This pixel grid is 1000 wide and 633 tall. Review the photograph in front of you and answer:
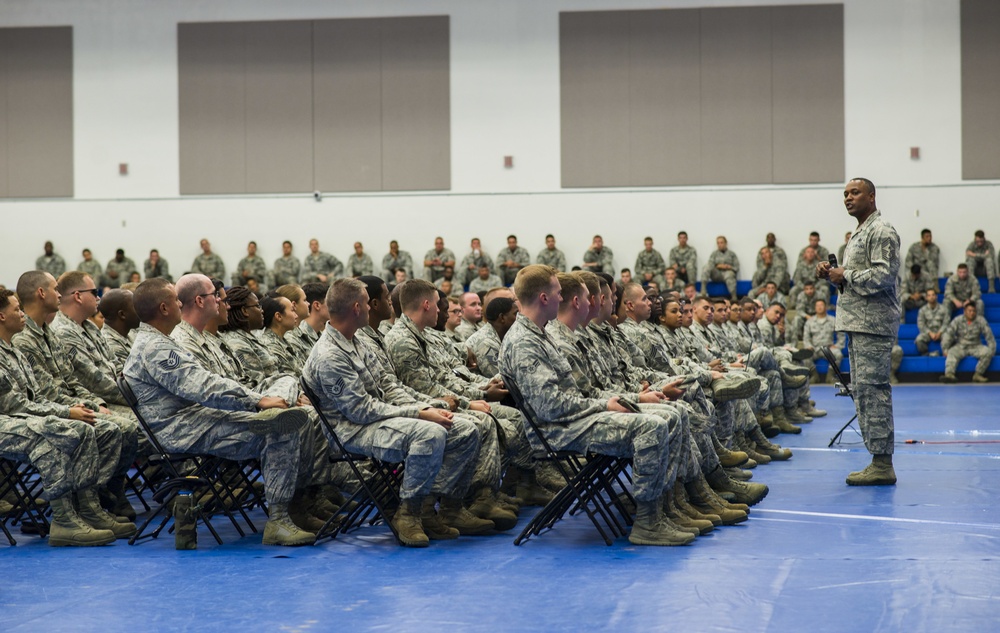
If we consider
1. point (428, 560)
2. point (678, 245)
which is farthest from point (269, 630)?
point (678, 245)

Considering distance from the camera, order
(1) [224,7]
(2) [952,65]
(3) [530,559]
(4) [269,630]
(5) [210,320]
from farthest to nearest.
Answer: (1) [224,7], (2) [952,65], (5) [210,320], (3) [530,559], (4) [269,630]

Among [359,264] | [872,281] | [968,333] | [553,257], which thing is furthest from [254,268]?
[872,281]

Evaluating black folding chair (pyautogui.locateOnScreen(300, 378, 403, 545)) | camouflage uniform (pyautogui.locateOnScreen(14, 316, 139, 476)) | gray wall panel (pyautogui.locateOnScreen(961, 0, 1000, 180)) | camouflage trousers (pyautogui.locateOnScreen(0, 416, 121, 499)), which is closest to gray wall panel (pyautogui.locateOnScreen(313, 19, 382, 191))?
gray wall panel (pyautogui.locateOnScreen(961, 0, 1000, 180))

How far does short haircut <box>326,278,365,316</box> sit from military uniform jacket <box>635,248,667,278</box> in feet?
55.8

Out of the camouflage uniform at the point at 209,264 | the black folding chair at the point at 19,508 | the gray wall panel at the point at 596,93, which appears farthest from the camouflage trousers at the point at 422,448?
the camouflage uniform at the point at 209,264

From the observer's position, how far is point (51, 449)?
5652mm

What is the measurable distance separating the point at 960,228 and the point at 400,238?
11733 mm

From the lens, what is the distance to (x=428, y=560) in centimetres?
521

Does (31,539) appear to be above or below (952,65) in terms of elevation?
below

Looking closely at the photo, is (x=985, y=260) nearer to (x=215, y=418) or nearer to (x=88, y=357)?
(x=88, y=357)

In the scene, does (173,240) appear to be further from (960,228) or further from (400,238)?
(960,228)

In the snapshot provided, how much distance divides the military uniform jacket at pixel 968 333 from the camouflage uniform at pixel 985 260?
5.84ft

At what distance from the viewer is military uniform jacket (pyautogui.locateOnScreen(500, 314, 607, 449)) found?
18.0ft

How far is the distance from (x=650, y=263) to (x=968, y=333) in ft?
20.6
